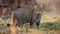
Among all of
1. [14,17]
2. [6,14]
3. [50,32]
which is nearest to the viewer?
[50,32]

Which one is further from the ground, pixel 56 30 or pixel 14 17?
pixel 14 17

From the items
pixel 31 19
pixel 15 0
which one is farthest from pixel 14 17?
pixel 15 0

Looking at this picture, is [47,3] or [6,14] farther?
[47,3]

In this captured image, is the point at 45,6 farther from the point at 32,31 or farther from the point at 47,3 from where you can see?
the point at 32,31

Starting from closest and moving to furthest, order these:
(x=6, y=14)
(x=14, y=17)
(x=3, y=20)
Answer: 1. (x=14, y=17)
2. (x=3, y=20)
3. (x=6, y=14)

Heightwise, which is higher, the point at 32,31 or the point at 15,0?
the point at 15,0

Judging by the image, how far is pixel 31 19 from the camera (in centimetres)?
278

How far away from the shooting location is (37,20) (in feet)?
9.30

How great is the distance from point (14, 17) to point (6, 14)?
2.09 feet

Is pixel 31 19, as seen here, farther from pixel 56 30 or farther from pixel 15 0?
pixel 15 0

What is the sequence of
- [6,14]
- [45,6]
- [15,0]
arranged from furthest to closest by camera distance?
[45,6] < [15,0] < [6,14]

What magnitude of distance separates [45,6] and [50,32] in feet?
4.65

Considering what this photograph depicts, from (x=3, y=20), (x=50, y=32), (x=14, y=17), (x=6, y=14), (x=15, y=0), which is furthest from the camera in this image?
(x=15, y=0)

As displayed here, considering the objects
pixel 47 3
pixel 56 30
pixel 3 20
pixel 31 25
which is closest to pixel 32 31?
pixel 31 25
